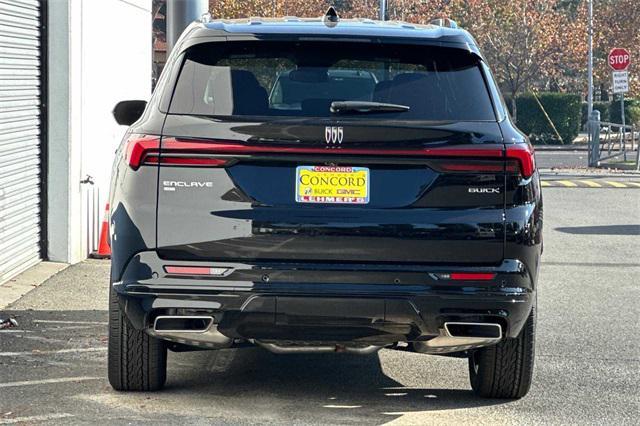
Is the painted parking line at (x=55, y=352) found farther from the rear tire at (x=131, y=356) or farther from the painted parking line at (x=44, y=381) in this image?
the rear tire at (x=131, y=356)

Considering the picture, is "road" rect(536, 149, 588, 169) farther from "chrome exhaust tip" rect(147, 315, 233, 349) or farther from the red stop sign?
"chrome exhaust tip" rect(147, 315, 233, 349)

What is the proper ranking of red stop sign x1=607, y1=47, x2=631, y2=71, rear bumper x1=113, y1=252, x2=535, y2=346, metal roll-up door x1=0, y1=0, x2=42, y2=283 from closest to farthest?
rear bumper x1=113, y1=252, x2=535, y2=346 < metal roll-up door x1=0, y1=0, x2=42, y2=283 < red stop sign x1=607, y1=47, x2=631, y2=71

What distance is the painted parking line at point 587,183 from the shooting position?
24828 millimetres

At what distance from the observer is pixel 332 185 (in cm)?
613

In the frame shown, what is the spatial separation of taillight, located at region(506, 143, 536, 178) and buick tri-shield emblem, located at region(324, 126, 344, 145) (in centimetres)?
76

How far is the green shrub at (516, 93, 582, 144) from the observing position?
49.2 meters

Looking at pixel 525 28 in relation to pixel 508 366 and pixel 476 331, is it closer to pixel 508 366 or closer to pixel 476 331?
pixel 508 366

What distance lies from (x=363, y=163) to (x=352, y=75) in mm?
631

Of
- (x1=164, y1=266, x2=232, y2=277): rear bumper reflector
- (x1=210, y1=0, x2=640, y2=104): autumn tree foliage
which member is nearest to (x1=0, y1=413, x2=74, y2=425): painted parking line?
(x1=164, y1=266, x2=232, y2=277): rear bumper reflector

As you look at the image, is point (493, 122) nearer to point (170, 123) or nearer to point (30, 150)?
point (170, 123)

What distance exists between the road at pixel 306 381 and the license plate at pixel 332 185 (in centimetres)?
Result: 107

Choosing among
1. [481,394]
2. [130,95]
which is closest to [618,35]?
[130,95]

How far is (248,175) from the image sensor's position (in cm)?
613

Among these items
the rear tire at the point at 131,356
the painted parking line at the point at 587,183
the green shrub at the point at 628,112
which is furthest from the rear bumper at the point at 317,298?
the green shrub at the point at 628,112
